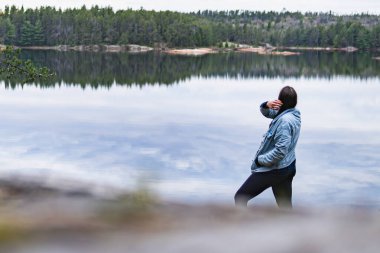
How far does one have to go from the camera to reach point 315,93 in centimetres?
5119

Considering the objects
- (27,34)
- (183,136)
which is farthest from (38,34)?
(183,136)

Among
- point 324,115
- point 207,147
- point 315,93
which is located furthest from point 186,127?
point 315,93

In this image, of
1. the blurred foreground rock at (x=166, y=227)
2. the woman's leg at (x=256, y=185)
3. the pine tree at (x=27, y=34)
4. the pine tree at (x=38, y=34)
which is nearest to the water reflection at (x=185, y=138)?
the blurred foreground rock at (x=166, y=227)

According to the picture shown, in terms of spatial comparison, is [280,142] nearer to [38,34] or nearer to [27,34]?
[27,34]

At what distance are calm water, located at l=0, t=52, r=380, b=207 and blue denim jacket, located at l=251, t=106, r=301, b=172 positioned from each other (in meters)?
0.97

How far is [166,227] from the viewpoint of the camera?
1558 millimetres

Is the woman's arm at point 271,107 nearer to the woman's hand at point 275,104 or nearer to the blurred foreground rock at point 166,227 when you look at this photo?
the woman's hand at point 275,104

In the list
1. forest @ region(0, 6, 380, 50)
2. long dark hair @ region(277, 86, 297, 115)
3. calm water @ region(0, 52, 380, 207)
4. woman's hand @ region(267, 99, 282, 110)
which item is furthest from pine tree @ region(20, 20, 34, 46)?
long dark hair @ region(277, 86, 297, 115)

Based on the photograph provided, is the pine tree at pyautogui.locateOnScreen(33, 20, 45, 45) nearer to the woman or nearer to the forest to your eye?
the forest

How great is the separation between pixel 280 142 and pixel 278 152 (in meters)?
0.10

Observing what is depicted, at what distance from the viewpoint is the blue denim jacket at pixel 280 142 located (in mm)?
6539

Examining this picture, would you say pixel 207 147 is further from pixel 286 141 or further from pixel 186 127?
pixel 286 141

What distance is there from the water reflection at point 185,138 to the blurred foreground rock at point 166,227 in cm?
25

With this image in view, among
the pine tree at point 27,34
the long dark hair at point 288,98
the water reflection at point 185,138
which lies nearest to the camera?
the long dark hair at point 288,98
